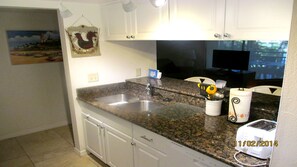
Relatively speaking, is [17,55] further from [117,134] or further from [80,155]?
[117,134]

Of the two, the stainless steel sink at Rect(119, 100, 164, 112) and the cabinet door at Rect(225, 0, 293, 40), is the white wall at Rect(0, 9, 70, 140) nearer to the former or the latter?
the stainless steel sink at Rect(119, 100, 164, 112)

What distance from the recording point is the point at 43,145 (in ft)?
10.8

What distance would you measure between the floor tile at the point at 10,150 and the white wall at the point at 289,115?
3.29 metres

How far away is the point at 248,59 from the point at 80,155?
2.60 metres

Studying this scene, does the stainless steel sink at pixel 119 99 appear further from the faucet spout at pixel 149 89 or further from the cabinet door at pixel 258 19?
the cabinet door at pixel 258 19

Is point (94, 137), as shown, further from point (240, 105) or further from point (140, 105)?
point (240, 105)

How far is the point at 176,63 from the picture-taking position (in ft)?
11.0

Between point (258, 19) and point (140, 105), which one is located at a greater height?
point (258, 19)

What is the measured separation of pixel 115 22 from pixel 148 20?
580 mm

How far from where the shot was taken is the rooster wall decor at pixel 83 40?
2596mm

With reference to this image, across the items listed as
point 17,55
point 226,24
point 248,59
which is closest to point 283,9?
point 226,24

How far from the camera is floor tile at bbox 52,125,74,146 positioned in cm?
347

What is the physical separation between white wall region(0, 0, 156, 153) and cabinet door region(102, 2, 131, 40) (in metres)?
0.13
